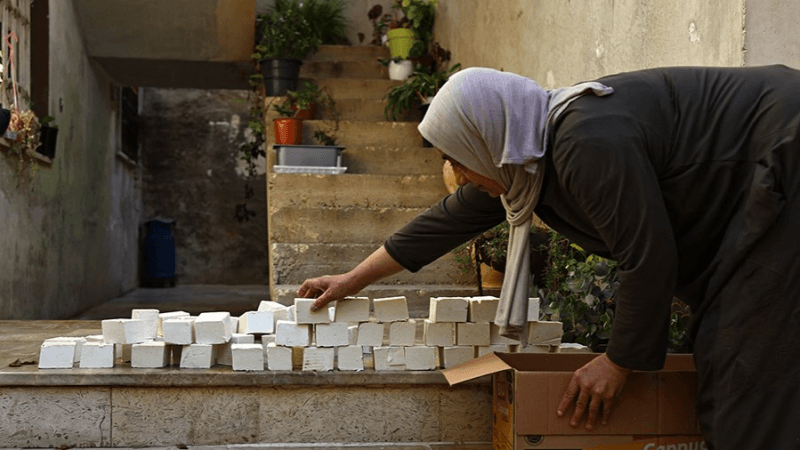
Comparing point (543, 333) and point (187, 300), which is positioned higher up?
point (543, 333)

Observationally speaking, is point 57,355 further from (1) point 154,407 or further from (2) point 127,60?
(2) point 127,60

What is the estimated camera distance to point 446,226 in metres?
2.45

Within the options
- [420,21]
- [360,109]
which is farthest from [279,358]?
[420,21]

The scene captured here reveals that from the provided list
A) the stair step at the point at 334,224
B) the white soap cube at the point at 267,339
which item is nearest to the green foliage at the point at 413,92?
the stair step at the point at 334,224

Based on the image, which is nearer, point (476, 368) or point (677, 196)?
point (677, 196)

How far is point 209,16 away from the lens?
25.9 ft

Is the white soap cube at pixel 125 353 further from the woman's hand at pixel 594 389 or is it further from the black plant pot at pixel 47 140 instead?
the black plant pot at pixel 47 140

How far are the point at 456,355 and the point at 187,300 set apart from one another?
6826 mm

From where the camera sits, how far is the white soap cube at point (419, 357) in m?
2.62

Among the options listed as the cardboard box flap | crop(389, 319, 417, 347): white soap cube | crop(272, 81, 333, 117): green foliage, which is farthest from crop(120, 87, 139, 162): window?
the cardboard box flap

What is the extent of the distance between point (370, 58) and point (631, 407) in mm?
6544

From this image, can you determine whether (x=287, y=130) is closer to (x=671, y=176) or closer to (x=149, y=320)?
(x=149, y=320)

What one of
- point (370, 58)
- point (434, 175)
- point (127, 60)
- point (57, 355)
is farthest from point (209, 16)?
point (57, 355)

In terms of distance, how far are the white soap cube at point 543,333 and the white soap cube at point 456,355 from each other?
0.20m
